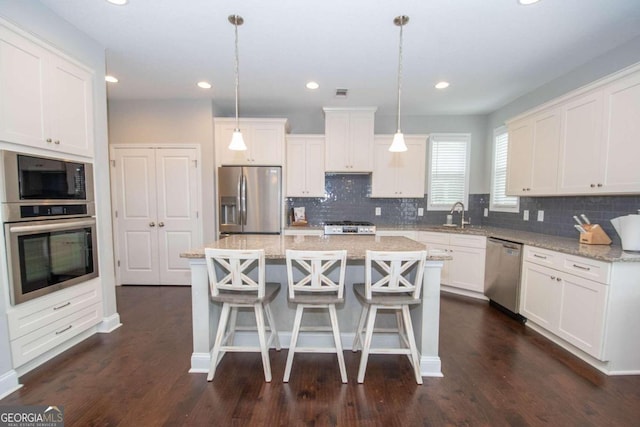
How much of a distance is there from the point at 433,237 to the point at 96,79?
429 cm

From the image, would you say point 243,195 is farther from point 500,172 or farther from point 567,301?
point 500,172

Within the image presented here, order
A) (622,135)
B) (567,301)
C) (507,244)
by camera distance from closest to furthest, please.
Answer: (622,135), (567,301), (507,244)

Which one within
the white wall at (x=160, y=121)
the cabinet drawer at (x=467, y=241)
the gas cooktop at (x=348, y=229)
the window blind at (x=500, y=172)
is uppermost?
the white wall at (x=160, y=121)

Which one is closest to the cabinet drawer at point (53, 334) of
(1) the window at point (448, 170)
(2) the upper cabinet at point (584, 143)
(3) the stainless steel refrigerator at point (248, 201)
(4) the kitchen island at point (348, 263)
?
(4) the kitchen island at point (348, 263)

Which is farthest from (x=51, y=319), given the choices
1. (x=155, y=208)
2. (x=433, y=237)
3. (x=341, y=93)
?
(x=433, y=237)

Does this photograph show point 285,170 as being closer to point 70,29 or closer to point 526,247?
point 70,29

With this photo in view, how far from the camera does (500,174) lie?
4.21 m

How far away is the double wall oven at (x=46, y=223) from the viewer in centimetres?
188

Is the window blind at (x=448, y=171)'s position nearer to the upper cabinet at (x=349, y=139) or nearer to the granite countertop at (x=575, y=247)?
the granite countertop at (x=575, y=247)

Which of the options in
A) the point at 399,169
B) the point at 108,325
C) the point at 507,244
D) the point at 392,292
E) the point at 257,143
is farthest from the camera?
the point at 399,169

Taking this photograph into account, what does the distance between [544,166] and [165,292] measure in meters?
4.93

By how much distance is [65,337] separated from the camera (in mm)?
2293

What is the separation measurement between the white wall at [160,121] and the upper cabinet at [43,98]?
1.45 meters

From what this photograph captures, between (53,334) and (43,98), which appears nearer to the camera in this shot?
(43,98)
